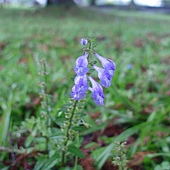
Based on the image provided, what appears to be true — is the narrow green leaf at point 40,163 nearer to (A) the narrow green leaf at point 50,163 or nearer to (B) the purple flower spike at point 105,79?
(A) the narrow green leaf at point 50,163

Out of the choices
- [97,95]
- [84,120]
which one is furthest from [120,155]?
[84,120]

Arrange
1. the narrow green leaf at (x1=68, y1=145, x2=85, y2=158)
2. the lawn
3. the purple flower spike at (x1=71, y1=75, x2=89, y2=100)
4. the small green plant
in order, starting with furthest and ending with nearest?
1. the lawn
2. the narrow green leaf at (x1=68, y1=145, x2=85, y2=158)
3. the small green plant
4. the purple flower spike at (x1=71, y1=75, x2=89, y2=100)

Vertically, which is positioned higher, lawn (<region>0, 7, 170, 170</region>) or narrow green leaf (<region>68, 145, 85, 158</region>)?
narrow green leaf (<region>68, 145, 85, 158</region>)

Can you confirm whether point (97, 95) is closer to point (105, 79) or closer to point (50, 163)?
point (105, 79)

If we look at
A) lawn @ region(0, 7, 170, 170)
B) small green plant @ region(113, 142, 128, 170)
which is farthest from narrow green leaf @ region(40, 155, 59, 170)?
small green plant @ region(113, 142, 128, 170)

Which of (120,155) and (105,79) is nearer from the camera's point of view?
(105,79)

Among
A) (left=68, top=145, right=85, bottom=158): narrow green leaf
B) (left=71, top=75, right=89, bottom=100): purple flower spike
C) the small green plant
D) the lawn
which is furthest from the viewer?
the lawn

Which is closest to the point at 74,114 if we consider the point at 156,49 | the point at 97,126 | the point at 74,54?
the point at 97,126

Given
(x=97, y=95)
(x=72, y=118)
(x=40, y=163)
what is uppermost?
(x=97, y=95)

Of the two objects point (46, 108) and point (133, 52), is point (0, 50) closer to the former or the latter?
point (133, 52)

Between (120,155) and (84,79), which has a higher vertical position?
(84,79)

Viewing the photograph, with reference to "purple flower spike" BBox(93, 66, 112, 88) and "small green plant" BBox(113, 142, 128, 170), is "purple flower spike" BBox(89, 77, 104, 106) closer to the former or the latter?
"purple flower spike" BBox(93, 66, 112, 88)
